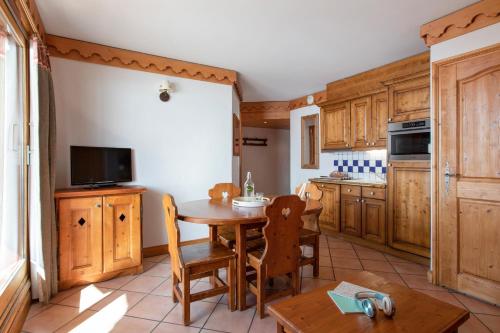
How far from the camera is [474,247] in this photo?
2.19 m

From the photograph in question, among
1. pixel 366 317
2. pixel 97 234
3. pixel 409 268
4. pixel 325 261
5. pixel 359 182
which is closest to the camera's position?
pixel 366 317

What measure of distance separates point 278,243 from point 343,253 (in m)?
1.78

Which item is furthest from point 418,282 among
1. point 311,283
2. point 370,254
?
point 311,283

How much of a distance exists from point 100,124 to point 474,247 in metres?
3.85

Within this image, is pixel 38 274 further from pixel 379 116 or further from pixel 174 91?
pixel 379 116

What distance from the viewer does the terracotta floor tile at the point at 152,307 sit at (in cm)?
199

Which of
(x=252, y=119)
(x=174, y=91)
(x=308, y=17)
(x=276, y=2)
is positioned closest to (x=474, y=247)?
(x=308, y=17)

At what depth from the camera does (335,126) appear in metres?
4.07

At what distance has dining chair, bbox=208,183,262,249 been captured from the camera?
90.8 inches

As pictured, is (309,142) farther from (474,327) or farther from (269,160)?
(474,327)

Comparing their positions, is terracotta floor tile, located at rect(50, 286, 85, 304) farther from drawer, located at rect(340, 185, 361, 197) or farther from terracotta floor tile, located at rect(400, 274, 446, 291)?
drawer, located at rect(340, 185, 361, 197)

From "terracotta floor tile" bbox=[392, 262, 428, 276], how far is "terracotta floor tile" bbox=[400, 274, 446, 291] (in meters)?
0.10

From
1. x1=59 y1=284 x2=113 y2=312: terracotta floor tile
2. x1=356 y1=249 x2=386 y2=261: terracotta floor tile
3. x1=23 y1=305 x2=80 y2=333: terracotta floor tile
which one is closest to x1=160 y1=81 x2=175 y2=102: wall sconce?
x1=59 y1=284 x2=113 y2=312: terracotta floor tile

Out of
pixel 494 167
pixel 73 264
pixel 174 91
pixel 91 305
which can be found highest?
pixel 174 91
